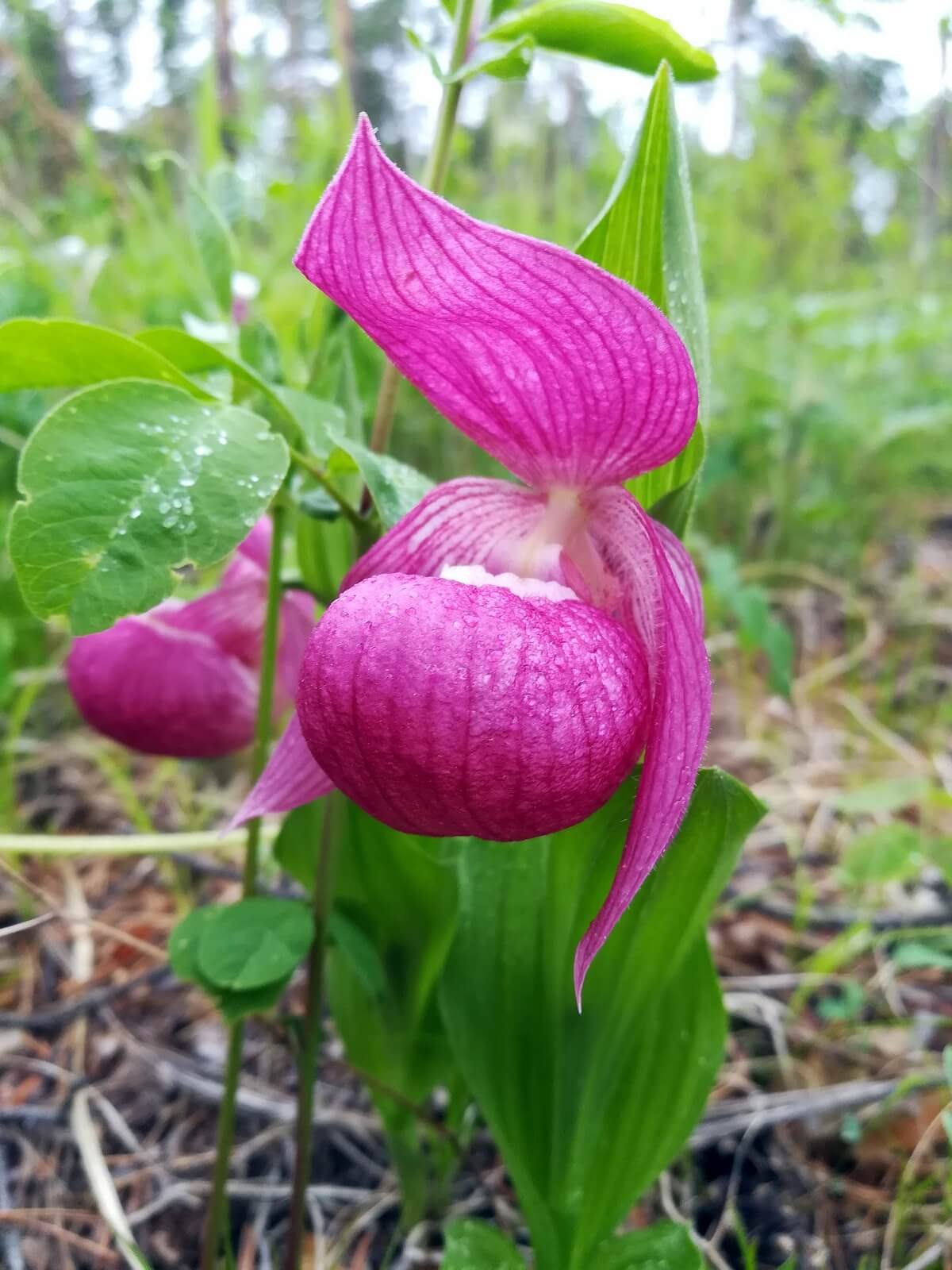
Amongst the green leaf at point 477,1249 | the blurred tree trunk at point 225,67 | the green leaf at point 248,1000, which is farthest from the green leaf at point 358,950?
the blurred tree trunk at point 225,67

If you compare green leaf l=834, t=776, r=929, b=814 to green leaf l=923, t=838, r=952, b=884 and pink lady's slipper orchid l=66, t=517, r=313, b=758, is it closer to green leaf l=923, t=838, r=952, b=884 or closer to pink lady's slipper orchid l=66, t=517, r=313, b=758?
green leaf l=923, t=838, r=952, b=884

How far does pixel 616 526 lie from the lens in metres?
0.77

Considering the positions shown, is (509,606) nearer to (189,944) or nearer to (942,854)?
(189,944)

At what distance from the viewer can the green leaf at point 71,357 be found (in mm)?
638

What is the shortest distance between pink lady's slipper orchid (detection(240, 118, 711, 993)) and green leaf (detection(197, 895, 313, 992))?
0.21 m

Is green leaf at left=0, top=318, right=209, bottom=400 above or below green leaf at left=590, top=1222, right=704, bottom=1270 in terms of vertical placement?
above

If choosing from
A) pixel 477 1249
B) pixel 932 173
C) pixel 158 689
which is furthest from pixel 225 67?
pixel 932 173

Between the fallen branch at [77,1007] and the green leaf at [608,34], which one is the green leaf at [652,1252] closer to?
the fallen branch at [77,1007]

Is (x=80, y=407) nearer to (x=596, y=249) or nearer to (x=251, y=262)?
(x=596, y=249)

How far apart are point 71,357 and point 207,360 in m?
0.12

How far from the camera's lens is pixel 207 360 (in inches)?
29.8

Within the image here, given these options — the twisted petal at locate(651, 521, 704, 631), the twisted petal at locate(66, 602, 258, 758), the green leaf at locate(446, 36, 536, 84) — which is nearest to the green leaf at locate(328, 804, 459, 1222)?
the twisted petal at locate(66, 602, 258, 758)

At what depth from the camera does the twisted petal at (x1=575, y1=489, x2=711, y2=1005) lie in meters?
0.66

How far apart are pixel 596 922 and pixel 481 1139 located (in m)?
0.66
